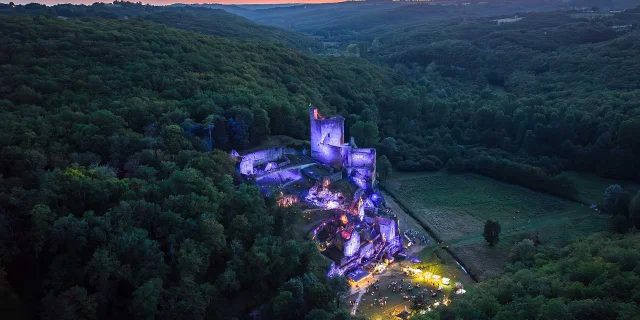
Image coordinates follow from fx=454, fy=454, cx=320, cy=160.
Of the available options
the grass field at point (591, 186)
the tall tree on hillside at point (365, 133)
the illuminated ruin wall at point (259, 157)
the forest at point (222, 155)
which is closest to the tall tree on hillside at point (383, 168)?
the forest at point (222, 155)

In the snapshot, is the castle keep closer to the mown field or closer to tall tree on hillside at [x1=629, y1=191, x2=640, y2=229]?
the mown field

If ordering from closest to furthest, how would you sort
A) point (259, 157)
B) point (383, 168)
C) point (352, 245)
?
point (352, 245) < point (259, 157) < point (383, 168)

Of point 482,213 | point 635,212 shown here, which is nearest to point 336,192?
point 482,213

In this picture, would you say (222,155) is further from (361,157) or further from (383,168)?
(383,168)

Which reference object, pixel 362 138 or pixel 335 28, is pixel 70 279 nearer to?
pixel 362 138

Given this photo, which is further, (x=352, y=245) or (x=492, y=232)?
(x=492, y=232)

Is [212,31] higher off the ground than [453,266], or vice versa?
[212,31]

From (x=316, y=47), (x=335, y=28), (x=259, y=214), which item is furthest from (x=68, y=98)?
(x=335, y=28)
